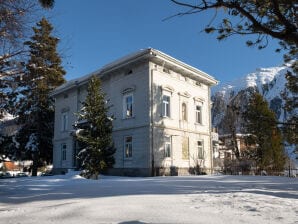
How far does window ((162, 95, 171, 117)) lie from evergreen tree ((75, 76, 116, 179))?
177 inches

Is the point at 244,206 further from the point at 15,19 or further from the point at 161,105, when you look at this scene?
the point at 161,105

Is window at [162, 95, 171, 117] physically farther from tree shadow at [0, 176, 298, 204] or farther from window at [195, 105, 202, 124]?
tree shadow at [0, 176, 298, 204]

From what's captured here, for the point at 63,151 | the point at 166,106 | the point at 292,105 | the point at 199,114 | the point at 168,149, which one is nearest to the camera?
the point at 292,105

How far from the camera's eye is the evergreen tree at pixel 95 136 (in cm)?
2055

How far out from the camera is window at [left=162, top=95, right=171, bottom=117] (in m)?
23.9

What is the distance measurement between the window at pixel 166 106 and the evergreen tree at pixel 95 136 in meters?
4.48

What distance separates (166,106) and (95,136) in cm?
601

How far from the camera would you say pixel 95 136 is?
21047 millimetres

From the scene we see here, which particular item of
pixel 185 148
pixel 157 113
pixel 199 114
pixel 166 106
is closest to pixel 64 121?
pixel 166 106

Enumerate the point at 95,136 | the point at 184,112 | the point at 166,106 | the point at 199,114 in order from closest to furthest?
1. the point at 95,136
2. the point at 166,106
3. the point at 184,112
4. the point at 199,114

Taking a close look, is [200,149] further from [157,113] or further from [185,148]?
[157,113]

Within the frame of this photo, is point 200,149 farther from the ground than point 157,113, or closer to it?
closer to it

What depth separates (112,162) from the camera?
70.3 feet

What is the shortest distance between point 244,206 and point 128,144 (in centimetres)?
1710
